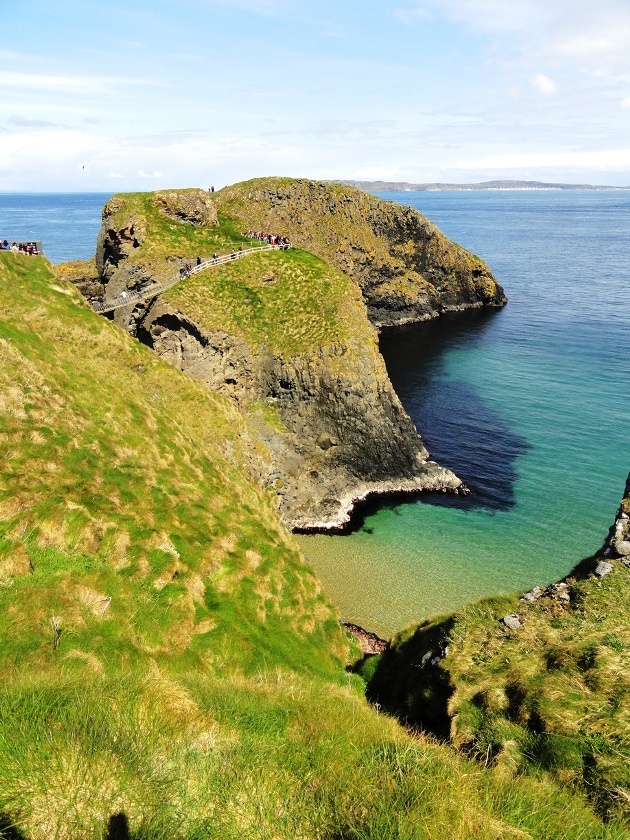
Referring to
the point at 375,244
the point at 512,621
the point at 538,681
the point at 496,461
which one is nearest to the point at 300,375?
the point at 496,461

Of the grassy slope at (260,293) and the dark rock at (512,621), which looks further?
the grassy slope at (260,293)

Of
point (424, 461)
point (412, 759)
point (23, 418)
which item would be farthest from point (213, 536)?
point (424, 461)

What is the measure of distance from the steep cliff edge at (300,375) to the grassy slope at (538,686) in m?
25.8

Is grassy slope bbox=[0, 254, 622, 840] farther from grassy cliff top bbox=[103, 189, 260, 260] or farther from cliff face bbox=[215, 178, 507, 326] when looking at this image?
cliff face bbox=[215, 178, 507, 326]

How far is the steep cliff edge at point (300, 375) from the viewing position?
45.6 m

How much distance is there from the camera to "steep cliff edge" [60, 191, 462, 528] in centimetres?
4559

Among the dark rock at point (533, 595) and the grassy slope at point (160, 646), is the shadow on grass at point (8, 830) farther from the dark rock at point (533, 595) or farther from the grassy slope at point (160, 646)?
the dark rock at point (533, 595)

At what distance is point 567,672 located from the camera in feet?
42.9

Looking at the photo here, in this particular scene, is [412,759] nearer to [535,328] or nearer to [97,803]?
[97,803]

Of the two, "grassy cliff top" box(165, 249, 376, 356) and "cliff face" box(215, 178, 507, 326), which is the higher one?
"cliff face" box(215, 178, 507, 326)

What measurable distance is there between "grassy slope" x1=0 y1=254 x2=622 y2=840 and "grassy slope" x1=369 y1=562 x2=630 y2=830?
142 centimetres

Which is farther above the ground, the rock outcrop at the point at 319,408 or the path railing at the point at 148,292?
the path railing at the point at 148,292

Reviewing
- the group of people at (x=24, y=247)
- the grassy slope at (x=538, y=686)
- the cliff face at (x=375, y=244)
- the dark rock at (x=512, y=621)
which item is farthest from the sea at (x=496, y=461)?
the group of people at (x=24, y=247)

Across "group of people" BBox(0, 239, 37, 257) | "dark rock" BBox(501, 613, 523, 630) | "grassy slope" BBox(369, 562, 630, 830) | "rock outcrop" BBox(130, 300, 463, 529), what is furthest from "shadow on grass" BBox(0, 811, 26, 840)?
"group of people" BBox(0, 239, 37, 257)
